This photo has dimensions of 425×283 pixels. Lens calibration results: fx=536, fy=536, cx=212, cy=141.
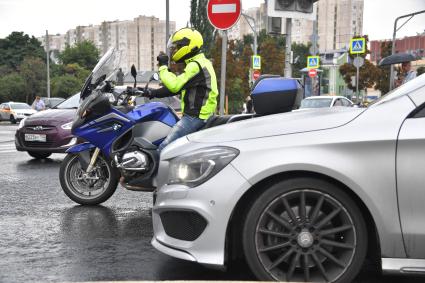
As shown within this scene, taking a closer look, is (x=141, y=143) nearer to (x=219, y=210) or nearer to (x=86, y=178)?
(x=86, y=178)

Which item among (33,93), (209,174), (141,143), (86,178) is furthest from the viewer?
(33,93)

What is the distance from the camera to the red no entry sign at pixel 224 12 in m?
7.62

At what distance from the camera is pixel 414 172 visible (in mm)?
2926

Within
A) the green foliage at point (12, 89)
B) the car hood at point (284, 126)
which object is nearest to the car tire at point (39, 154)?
the car hood at point (284, 126)

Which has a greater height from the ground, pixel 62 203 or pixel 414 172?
pixel 414 172

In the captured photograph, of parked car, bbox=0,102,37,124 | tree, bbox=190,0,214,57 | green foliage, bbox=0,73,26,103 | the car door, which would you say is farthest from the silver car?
green foliage, bbox=0,73,26,103

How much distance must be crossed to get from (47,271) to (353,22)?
4315 inches

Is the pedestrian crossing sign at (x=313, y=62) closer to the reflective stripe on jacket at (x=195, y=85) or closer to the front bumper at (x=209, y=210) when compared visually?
the reflective stripe on jacket at (x=195, y=85)

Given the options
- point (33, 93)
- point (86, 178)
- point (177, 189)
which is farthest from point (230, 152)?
point (33, 93)

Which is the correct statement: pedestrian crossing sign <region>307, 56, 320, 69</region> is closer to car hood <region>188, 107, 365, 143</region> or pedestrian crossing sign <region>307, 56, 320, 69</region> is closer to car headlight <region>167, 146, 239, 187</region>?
car hood <region>188, 107, 365, 143</region>

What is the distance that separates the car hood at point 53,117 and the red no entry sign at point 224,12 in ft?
12.8

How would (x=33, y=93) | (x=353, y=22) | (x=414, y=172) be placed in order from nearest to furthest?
(x=414, y=172)
(x=33, y=93)
(x=353, y=22)

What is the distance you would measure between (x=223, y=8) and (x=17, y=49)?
82.7 meters

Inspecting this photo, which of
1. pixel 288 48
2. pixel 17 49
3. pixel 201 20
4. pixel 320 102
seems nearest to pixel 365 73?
pixel 201 20
